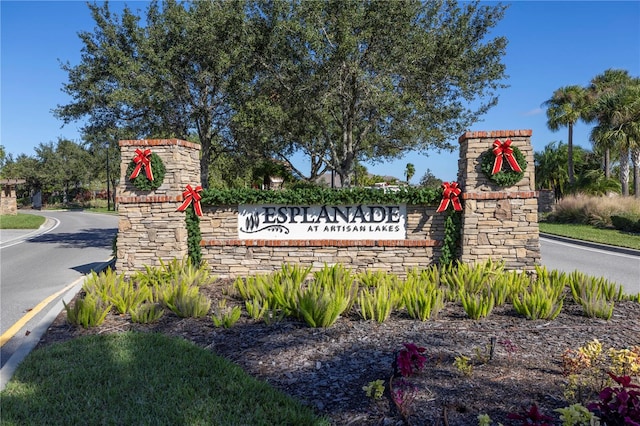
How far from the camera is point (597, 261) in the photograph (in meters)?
11.4

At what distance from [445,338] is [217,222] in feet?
16.2

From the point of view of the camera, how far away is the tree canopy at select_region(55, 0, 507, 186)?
35.1 feet

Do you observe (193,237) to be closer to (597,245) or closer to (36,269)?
(36,269)

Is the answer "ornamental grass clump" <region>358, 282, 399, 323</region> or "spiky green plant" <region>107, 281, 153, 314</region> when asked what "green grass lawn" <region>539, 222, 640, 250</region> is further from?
"spiky green plant" <region>107, 281, 153, 314</region>

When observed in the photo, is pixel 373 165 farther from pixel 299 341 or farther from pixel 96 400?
pixel 96 400

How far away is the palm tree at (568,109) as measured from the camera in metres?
33.9

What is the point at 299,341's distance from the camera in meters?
4.52

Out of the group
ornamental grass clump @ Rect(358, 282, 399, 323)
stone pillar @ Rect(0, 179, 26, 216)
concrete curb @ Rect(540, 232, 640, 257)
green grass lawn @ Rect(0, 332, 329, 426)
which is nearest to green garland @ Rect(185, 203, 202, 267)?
green grass lawn @ Rect(0, 332, 329, 426)

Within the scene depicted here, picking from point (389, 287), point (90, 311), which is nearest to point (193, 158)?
point (90, 311)

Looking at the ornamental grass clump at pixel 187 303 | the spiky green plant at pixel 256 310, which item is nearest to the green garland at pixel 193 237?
the ornamental grass clump at pixel 187 303

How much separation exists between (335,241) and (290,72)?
586 centimetres

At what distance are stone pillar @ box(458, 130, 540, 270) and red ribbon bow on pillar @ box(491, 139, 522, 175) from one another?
7.1 inches

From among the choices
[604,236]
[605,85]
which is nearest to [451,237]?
[604,236]

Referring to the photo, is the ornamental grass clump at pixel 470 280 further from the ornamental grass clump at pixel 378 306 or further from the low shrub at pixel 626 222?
the low shrub at pixel 626 222
